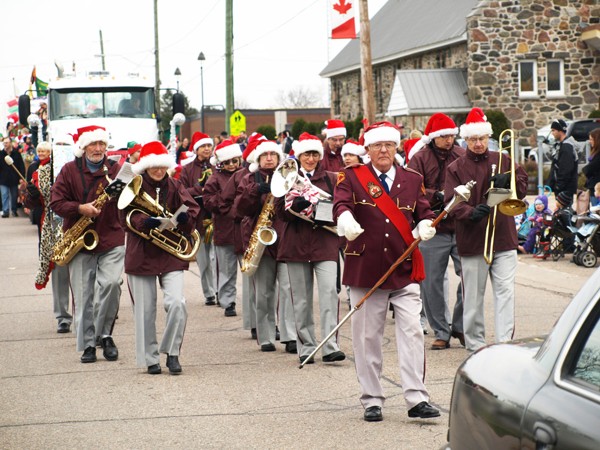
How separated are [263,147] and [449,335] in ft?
7.96

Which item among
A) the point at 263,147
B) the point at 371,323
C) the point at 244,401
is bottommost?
the point at 244,401

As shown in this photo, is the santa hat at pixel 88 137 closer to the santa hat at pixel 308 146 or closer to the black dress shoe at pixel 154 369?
the santa hat at pixel 308 146

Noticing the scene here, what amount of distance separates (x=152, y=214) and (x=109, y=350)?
1530mm

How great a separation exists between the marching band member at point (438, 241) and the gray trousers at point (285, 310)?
1.25 meters

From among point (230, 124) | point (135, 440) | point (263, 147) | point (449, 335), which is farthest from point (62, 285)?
point (230, 124)

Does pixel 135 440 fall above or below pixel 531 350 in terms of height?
below

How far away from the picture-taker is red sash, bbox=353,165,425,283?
739 cm

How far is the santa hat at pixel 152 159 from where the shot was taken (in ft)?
30.0

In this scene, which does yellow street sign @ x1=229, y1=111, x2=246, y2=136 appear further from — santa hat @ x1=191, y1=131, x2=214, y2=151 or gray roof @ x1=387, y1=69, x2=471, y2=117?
santa hat @ x1=191, y1=131, x2=214, y2=151

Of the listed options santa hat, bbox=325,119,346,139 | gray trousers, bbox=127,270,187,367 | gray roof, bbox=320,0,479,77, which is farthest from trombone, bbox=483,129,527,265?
gray roof, bbox=320,0,479,77

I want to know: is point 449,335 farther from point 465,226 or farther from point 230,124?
point 230,124

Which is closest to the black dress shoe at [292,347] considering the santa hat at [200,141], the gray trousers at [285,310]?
the gray trousers at [285,310]

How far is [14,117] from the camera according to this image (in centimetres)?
3609

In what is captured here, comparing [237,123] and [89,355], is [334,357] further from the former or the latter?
[237,123]
